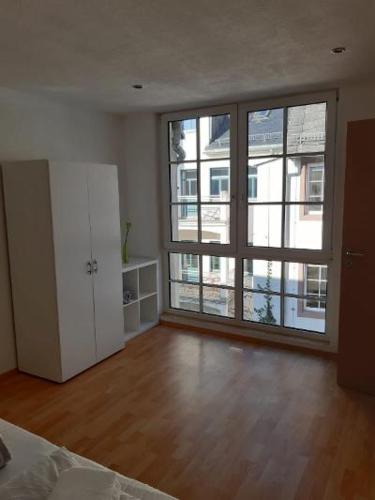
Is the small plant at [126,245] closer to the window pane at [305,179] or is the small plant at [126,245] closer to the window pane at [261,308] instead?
the window pane at [261,308]

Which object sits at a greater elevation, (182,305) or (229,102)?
(229,102)

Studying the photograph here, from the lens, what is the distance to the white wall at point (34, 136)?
3182mm

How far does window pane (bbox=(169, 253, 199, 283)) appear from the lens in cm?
438

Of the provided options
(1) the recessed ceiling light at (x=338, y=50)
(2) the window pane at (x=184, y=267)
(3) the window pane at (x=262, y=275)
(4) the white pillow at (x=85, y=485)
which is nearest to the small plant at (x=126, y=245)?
(2) the window pane at (x=184, y=267)

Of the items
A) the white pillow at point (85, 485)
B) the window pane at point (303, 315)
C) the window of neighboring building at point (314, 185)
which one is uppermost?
the window of neighboring building at point (314, 185)

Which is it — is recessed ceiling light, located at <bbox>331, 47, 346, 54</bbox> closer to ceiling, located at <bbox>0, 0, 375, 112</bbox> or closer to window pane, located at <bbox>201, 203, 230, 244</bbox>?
ceiling, located at <bbox>0, 0, 375, 112</bbox>

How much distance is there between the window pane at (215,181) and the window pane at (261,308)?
108 centimetres

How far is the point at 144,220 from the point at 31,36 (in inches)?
101

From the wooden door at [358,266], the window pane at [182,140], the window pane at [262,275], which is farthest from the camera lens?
the window pane at [182,140]

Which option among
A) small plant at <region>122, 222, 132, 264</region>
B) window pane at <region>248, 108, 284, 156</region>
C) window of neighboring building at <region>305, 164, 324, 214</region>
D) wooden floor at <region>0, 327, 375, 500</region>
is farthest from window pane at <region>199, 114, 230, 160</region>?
wooden floor at <region>0, 327, 375, 500</region>

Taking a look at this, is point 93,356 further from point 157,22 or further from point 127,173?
point 157,22

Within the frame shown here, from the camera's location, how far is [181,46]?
2240 millimetres

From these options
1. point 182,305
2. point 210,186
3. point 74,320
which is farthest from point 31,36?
point 182,305

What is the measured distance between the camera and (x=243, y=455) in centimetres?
226
